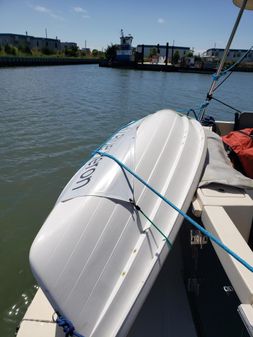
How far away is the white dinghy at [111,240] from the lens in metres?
1.52

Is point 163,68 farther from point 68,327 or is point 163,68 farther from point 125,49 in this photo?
point 68,327

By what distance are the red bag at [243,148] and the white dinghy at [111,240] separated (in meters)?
0.64

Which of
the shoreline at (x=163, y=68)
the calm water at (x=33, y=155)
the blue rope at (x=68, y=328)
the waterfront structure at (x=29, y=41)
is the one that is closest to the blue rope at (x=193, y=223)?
the blue rope at (x=68, y=328)

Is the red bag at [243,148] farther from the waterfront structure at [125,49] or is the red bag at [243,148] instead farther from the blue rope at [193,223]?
the waterfront structure at [125,49]

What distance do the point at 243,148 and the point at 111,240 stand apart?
1.63 m

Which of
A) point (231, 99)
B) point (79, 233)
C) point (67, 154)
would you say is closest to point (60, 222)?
point (79, 233)

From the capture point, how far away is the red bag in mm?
2457

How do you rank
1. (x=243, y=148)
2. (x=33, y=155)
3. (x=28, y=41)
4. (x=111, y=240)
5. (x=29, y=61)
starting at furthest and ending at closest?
1. (x=28, y=41)
2. (x=29, y=61)
3. (x=33, y=155)
4. (x=243, y=148)
5. (x=111, y=240)

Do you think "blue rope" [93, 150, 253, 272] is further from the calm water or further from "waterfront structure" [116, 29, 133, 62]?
"waterfront structure" [116, 29, 133, 62]

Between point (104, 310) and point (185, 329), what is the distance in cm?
107

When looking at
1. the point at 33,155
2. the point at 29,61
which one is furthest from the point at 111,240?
the point at 29,61

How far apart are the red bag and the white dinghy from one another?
64 centimetres

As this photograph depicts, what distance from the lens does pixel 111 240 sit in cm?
166

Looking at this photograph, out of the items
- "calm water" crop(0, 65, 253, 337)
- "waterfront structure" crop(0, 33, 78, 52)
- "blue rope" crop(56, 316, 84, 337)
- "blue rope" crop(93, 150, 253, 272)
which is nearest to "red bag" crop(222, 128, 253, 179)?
"blue rope" crop(93, 150, 253, 272)
